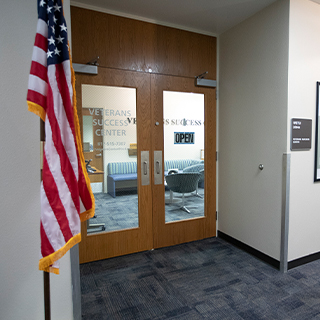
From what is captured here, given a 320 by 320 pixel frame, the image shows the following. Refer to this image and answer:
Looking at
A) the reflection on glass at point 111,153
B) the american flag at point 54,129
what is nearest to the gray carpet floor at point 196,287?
the reflection on glass at point 111,153

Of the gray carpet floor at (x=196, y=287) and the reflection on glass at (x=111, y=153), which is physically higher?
the reflection on glass at (x=111, y=153)

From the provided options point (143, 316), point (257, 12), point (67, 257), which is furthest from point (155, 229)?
point (257, 12)

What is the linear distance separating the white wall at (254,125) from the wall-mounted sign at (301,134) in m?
0.08

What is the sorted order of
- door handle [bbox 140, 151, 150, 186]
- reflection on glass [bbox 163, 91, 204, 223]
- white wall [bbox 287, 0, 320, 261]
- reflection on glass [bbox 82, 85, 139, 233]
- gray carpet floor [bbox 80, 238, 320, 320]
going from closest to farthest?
gray carpet floor [bbox 80, 238, 320, 320], white wall [bbox 287, 0, 320, 261], reflection on glass [bbox 82, 85, 139, 233], door handle [bbox 140, 151, 150, 186], reflection on glass [bbox 163, 91, 204, 223]

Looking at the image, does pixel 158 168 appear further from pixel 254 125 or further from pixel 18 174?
pixel 18 174

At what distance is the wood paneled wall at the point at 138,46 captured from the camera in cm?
238

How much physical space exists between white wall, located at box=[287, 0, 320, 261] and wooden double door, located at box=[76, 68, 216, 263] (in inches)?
37.7

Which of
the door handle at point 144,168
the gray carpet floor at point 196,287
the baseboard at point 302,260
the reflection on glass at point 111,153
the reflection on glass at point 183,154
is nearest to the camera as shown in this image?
the gray carpet floor at point 196,287

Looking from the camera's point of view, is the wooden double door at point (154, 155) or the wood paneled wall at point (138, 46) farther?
the wooden double door at point (154, 155)

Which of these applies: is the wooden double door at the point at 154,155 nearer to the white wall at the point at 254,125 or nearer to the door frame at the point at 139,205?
the door frame at the point at 139,205

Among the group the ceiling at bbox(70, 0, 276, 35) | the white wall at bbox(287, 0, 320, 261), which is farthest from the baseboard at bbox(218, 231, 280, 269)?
the ceiling at bbox(70, 0, 276, 35)

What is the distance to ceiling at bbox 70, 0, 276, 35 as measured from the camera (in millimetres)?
2316

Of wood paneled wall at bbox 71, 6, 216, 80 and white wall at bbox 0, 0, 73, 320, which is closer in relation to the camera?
white wall at bbox 0, 0, 73, 320

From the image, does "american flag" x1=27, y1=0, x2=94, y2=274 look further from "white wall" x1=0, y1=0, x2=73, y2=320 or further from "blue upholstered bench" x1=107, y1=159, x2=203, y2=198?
"blue upholstered bench" x1=107, y1=159, x2=203, y2=198
